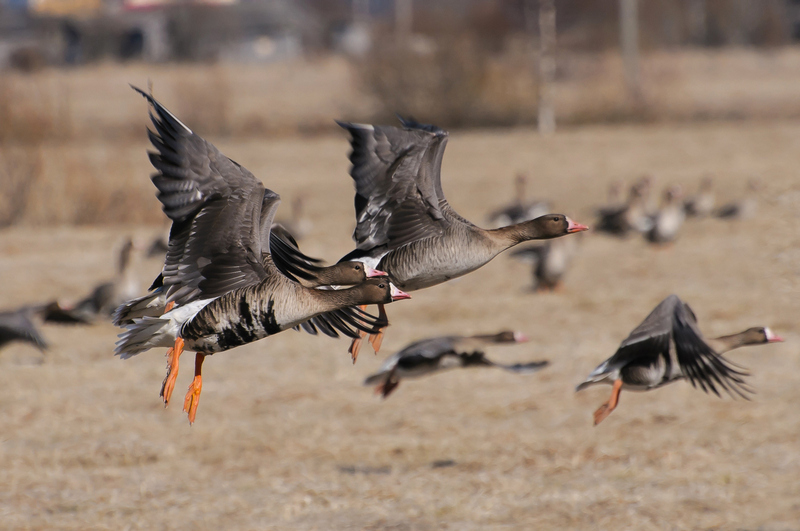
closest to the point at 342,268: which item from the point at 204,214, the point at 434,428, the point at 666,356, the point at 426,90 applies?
the point at 204,214

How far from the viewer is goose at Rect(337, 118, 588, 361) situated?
5332 millimetres

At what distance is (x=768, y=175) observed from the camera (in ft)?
73.4

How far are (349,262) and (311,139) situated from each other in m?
25.9

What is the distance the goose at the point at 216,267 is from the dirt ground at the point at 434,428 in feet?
8.47

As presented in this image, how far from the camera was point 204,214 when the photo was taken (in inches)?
183

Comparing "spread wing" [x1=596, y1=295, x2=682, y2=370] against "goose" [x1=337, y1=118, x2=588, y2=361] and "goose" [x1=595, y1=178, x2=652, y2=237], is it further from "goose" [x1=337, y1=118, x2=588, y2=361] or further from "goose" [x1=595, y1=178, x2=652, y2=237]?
"goose" [x1=595, y1=178, x2=652, y2=237]

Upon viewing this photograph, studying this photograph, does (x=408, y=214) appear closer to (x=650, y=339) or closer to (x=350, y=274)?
(x=350, y=274)

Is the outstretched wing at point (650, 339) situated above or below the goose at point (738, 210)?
above

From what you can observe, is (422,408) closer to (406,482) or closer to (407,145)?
(406,482)

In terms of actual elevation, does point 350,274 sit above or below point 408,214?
below

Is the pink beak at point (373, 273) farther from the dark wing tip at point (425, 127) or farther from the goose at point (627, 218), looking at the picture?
the goose at point (627, 218)

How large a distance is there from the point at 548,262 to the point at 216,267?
946cm

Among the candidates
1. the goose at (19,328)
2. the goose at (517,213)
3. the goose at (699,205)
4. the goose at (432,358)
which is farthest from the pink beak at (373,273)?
the goose at (699,205)

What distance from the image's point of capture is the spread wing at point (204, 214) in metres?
4.56
